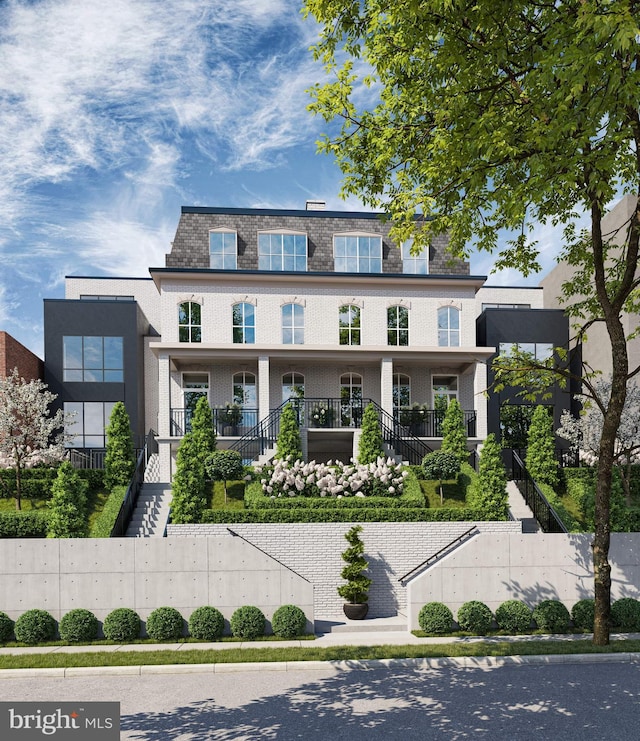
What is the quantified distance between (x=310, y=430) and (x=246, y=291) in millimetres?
6802

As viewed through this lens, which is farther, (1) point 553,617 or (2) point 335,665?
(1) point 553,617

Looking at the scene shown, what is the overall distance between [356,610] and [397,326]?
1403 centimetres

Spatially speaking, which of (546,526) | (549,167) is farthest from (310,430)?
(549,167)

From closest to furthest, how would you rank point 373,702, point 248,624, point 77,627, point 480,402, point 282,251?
point 373,702 → point 77,627 → point 248,624 → point 480,402 → point 282,251

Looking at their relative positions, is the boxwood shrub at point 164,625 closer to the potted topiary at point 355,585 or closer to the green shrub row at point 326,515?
the green shrub row at point 326,515

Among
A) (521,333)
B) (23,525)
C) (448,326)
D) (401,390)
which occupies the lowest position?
(23,525)

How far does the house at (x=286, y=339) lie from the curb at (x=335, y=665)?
12.7 meters

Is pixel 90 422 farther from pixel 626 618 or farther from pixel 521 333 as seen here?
pixel 626 618

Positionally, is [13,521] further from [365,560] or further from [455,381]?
[455,381]

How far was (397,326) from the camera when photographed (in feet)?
90.7

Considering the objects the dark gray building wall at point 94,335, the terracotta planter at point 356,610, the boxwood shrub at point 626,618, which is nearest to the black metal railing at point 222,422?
the dark gray building wall at point 94,335

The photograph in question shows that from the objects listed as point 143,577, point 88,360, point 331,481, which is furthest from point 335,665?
point 88,360

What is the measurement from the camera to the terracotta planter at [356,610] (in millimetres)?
16609

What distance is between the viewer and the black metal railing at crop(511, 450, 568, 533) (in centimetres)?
1950
